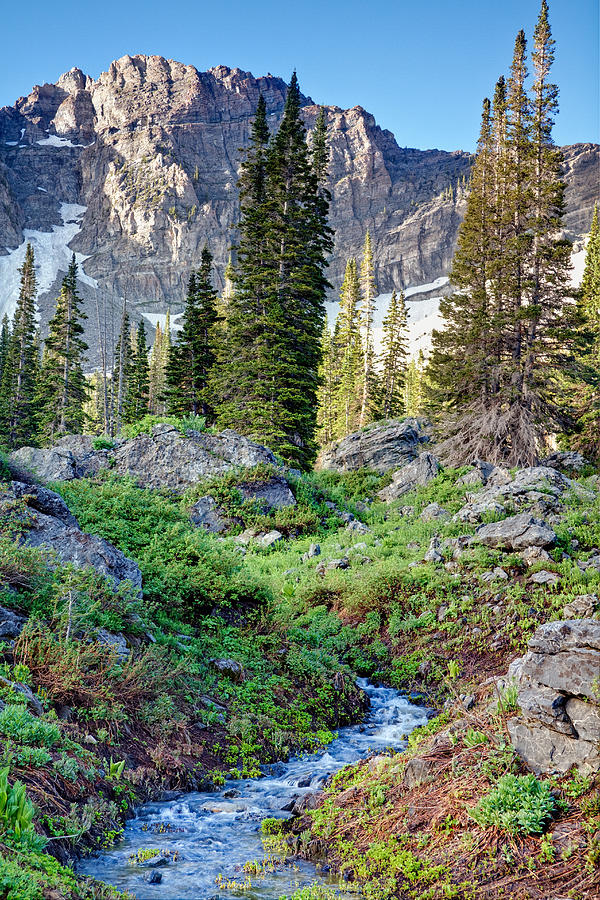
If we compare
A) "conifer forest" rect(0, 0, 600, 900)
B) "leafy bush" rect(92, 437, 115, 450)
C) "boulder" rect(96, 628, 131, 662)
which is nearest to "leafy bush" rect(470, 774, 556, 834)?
"conifer forest" rect(0, 0, 600, 900)

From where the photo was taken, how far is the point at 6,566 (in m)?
7.71

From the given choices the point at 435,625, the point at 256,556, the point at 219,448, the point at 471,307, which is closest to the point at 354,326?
the point at 471,307

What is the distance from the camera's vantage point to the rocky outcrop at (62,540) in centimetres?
913

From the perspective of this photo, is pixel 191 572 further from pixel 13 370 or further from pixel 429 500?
pixel 13 370

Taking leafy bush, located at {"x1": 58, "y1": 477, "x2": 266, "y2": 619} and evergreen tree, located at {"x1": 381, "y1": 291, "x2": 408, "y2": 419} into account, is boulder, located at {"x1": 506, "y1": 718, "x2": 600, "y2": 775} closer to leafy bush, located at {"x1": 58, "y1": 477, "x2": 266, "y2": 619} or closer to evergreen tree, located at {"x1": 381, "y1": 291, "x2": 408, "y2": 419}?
leafy bush, located at {"x1": 58, "y1": 477, "x2": 266, "y2": 619}

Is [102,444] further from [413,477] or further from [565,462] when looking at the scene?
[565,462]

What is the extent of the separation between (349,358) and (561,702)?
53086 millimetres

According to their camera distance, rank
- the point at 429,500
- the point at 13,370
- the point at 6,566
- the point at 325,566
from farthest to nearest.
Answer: the point at 13,370 < the point at 429,500 < the point at 325,566 < the point at 6,566

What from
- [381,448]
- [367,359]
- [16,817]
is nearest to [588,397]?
[381,448]

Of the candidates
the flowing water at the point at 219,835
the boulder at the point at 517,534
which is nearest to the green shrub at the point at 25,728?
the flowing water at the point at 219,835

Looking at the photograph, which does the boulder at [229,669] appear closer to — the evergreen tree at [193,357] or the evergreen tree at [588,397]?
the evergreen tree at [588,397]

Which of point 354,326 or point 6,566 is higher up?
point 354,326

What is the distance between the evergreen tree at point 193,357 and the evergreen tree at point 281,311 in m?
9.77

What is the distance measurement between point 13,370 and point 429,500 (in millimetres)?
45779
